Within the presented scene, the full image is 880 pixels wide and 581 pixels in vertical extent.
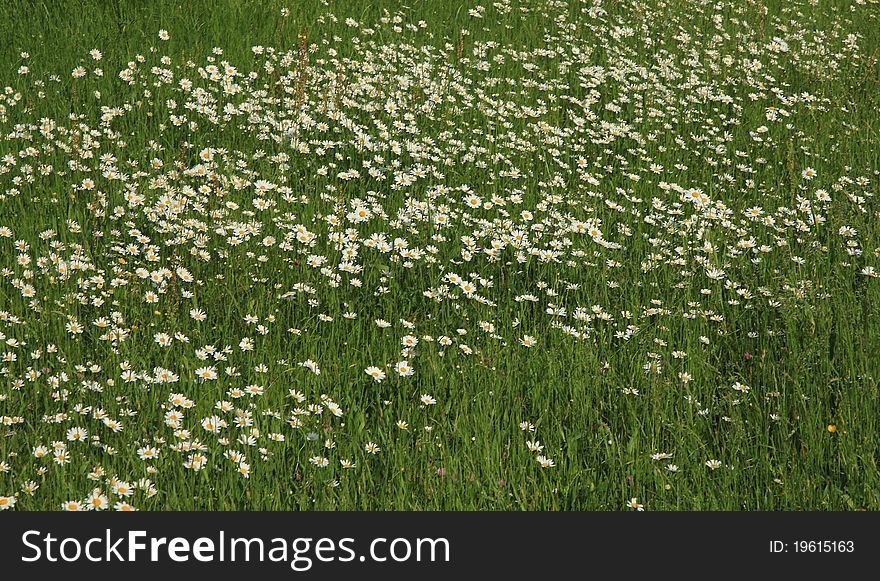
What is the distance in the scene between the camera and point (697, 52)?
29.7 feet

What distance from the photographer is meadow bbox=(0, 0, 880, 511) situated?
3.69m

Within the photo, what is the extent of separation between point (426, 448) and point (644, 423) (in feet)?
3.32

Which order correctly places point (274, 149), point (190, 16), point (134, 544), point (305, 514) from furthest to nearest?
point (190, 16)
point (274, 149)
point (305, 514)
point (134, 544)

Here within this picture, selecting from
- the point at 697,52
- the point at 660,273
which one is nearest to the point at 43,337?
the point at 660,273

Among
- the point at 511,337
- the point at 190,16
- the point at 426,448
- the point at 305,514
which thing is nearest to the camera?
the point at 305,514

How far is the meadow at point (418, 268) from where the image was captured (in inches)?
145

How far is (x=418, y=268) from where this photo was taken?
518 cm

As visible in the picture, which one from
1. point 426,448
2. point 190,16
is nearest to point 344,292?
point 426,448

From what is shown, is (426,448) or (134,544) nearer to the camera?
(134,544)

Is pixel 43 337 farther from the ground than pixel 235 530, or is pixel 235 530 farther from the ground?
pixel 43 337

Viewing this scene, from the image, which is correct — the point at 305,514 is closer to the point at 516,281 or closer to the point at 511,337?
the point at 511,337

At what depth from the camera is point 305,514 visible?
327cm

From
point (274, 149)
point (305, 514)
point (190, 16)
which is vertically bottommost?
point (305, 514)

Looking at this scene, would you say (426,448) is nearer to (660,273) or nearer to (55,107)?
(660,273)
